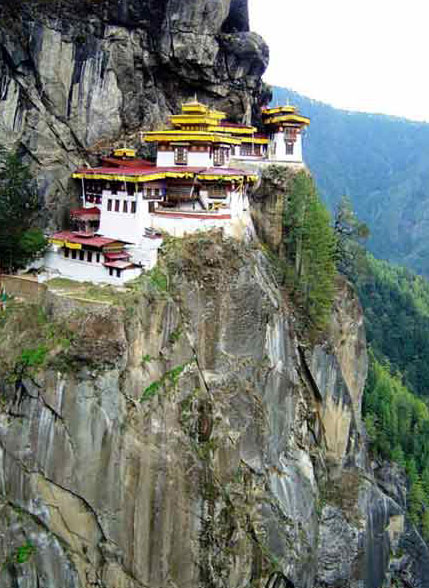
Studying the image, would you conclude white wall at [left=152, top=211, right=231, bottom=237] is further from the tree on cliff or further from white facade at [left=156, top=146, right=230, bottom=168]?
the tree on cliff

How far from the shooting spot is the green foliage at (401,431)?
195ft

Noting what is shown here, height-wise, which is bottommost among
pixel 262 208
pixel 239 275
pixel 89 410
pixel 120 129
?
pixel 89 410

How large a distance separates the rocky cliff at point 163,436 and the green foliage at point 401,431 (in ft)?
58.6

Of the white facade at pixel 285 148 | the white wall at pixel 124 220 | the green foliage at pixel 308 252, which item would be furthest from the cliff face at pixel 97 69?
the green foliage at pixel 308 252

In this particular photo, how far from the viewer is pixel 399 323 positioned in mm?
110062

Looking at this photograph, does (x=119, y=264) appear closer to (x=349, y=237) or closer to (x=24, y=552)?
(x=24, y=552)

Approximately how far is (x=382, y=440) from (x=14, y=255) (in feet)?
122

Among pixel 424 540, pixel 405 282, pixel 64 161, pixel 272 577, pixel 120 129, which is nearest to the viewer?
pixel 272 577

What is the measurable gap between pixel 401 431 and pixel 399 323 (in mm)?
42975

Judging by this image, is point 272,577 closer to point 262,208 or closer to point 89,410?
point 89,410

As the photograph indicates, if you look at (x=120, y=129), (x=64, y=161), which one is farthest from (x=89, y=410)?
(x=120, y=129)

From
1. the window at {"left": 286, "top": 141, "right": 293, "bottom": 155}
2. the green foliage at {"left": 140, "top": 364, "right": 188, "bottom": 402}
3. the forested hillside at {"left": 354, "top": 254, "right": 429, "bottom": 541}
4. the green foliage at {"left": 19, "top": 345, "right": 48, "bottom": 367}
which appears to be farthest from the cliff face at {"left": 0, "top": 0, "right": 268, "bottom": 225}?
the forested hillside at {"left": 354, "top": 254, "right": 429, "bottom": 541}

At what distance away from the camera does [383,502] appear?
50.2 meters

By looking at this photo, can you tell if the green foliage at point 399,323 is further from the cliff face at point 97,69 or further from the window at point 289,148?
the cliff face at point 97,69
